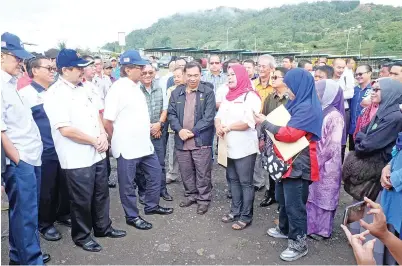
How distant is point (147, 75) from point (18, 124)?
179cm

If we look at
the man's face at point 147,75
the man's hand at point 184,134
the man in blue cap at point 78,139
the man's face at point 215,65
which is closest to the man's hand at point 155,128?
the man's hand at point 184,134

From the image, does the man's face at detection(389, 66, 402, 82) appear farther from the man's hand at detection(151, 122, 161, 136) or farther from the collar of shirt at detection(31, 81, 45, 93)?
the collar of shirt at detection(31, 81, 45, 93)

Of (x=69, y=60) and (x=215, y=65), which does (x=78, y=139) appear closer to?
(x=69, y=60)

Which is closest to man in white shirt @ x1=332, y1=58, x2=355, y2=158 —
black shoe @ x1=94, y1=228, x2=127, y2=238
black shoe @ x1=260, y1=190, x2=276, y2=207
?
black shoe @ x1=260, y1=190, x2=276, y2=207

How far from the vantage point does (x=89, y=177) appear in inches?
123

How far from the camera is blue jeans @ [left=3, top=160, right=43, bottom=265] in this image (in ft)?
8.57

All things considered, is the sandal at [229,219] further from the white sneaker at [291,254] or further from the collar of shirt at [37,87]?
the collar of shirt at [37,87]

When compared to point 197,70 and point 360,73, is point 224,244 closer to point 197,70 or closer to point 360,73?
point 197,70

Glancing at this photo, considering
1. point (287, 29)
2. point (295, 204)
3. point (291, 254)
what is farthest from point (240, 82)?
point (287, 29)

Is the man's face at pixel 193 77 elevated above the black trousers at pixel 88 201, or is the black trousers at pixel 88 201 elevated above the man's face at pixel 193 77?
the man's face at pixel 193 77

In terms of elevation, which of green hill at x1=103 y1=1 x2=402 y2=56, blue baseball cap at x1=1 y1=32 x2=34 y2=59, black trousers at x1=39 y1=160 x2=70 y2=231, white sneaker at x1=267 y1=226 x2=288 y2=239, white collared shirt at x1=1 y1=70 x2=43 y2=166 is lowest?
white sneaker at x1=267 y1=226 x2=288 y2=239

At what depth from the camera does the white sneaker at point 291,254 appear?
9.91 feet

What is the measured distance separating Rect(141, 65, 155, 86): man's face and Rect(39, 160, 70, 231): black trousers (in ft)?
4.55

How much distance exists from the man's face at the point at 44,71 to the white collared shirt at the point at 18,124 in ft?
1.84
